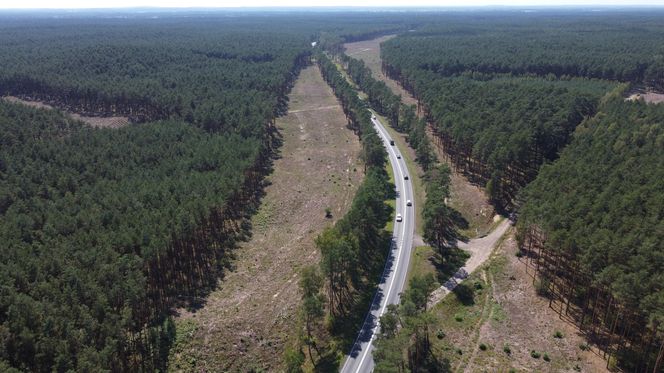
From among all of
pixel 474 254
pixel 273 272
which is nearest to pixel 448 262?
pixel 474 254

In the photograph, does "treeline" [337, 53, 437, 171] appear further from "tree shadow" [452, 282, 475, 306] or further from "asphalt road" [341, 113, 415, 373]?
"tree shadow" [452, 282, 475, 306]

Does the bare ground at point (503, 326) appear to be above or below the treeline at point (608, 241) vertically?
below

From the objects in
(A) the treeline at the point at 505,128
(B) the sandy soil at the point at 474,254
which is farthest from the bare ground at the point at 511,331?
(A) the treeline at the point at 505,128

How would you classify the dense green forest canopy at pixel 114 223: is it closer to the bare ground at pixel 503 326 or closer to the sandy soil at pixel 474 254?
the sandy soil at pixel 474 254

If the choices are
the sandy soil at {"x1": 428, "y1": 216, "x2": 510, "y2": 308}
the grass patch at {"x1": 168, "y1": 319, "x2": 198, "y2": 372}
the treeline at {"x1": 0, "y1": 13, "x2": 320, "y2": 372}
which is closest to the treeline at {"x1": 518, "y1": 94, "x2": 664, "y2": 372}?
the sandy soil at {"x1": 428, "y1": 216, "x2": 510, "y2": 308}

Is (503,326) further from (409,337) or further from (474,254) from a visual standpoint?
(474,254)

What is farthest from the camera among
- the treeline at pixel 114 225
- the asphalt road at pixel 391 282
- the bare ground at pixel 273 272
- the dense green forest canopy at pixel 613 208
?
the bare ground at pixel 273 272

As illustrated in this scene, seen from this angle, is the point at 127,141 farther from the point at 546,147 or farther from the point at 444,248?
the point at 546,147
